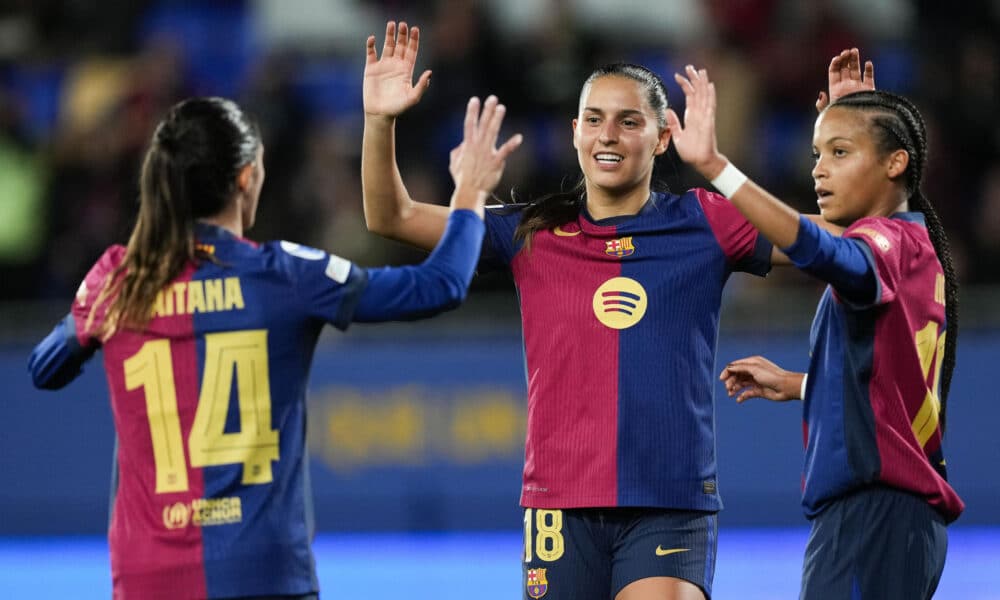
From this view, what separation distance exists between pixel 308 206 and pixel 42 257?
6.34 feet

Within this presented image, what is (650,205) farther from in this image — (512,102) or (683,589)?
(512,102)

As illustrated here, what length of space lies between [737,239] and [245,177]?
161 centimetres

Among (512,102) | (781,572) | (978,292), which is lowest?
(781,572)

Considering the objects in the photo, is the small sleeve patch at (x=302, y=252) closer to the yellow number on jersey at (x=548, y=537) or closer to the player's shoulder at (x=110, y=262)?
the player's shoulder at (x=110, y=262)

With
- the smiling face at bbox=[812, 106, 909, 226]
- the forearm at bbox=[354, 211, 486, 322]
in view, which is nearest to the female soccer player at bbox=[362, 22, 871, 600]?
the smiling face at bbox=[812, 106, 909, 226]

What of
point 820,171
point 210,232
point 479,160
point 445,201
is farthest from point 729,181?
point 445,201

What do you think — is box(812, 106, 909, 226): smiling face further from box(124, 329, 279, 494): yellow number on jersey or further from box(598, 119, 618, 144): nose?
box(124, 329, 279, 494): yellow number on jersey

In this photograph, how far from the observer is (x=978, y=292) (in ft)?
31.5

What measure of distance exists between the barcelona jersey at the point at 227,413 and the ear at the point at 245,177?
167 mm

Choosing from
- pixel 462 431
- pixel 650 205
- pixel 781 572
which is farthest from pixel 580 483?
pixel 462 431

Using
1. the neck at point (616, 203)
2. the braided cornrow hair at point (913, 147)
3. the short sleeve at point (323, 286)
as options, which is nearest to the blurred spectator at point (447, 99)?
the neck at point (616, 203)

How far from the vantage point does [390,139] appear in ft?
15.6

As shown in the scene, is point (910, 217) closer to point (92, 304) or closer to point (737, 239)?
point (737, 239)

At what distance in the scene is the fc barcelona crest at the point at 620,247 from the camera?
4.75 metres
